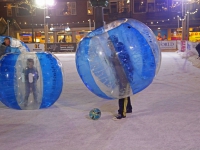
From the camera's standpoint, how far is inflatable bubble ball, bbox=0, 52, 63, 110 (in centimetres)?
559

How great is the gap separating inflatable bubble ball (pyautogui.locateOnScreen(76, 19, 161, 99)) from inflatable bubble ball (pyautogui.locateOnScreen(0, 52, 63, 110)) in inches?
52.4

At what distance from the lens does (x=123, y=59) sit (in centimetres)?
443

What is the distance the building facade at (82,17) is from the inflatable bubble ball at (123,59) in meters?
32.8

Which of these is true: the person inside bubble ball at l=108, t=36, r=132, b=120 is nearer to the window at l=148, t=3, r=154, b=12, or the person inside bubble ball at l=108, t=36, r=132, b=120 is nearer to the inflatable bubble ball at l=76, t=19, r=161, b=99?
the inflatable bubble ball at l=76, t=19, r=161, b=99

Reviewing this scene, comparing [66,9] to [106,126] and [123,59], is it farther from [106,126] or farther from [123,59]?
[123,59]

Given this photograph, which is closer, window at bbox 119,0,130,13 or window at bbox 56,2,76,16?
window at bbox 119,0,130,13

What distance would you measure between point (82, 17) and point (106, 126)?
35507 millimetres

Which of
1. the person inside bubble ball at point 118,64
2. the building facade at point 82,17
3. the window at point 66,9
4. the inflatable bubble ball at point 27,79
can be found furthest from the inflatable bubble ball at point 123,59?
the window at point 66,9

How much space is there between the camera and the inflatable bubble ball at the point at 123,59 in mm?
4426

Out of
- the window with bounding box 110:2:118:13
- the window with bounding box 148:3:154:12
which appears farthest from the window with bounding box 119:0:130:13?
the window with bounding box 148:3:154:12

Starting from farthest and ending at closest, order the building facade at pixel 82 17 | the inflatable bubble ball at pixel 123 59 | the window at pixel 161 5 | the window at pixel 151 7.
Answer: the window at pixel 151 7
the window at pixel 161 5
the building facade at pixel 82 17
the inflatable bubble ball at pixel 123 59

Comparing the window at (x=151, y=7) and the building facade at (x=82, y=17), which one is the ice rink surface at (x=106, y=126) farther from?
the window at (x=151, y=7)

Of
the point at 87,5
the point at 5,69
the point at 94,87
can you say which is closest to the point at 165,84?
the point at 94,87

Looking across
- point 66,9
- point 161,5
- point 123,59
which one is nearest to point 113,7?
point 161,5
